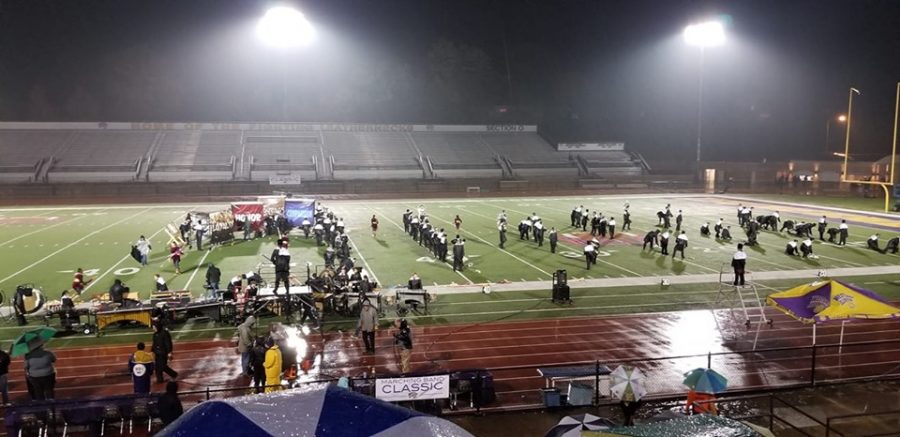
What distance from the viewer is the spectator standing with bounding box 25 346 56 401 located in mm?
9500

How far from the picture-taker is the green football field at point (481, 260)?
17.6 m

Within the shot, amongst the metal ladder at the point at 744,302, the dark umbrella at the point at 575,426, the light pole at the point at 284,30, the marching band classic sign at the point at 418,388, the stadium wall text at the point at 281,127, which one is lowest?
the metal ladder at the point at 744,302

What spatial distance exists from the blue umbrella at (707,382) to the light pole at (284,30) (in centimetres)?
5600

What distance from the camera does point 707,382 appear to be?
8461 mm

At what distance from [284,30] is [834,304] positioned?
59.8m

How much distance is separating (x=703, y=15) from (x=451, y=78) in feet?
101

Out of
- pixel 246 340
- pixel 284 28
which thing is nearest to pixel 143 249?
pixel 246 340

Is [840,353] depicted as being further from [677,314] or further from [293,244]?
[293,244]

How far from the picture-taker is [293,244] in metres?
27.4

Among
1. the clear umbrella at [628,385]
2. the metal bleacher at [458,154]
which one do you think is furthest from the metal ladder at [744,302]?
the metal bleacher at [458,154]

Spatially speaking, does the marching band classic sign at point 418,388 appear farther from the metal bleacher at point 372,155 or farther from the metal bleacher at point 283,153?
the metal bleacher at point 372,155

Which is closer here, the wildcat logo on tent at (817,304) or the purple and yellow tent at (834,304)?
the purple and yellow tent at (834,304)

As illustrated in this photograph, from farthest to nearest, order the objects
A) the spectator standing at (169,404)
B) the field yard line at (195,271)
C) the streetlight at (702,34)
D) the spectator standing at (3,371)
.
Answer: the streetlight at (702,34)
the field yard line at (195,271)
the spectator standing at (3,371)
the spectator standing at (169,404)

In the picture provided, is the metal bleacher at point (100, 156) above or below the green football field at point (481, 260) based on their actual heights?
above
